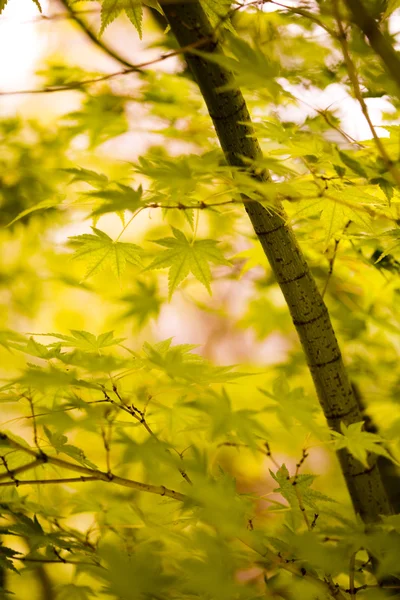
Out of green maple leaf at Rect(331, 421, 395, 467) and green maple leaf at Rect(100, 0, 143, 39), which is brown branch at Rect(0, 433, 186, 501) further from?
green maple leaf at Rect(100, 0, 143, 39)

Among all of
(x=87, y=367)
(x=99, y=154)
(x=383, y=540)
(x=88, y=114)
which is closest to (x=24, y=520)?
(x=87, y=367)

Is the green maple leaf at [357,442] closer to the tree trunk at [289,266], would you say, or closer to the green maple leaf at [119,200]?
the tree trunk at [289,266]

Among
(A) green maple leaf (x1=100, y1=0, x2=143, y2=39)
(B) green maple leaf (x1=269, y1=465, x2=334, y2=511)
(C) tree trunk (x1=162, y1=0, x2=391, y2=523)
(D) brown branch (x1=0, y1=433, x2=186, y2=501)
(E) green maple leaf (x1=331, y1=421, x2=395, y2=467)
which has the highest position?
(A) green maple leaf (x1=100, y1=0, x2=143, y2=39)

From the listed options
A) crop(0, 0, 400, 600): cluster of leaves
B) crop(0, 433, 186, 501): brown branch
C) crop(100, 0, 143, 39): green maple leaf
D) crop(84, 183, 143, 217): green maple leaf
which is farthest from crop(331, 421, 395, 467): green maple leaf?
crop(100, 0, 143, 39): green maple leaf

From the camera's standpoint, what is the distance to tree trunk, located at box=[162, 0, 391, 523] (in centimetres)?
79

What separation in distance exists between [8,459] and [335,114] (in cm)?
116

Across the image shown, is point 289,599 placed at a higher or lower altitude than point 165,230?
lower

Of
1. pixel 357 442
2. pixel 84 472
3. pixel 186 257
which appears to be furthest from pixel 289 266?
pixel 84 472

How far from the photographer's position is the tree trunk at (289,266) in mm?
789

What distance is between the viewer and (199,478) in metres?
0.63

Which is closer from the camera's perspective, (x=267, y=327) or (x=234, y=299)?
(x=267, y=327)

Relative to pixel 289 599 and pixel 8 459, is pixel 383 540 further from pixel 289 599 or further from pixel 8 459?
pixel 8 459

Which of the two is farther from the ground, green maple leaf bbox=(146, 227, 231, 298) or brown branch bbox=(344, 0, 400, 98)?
brown branch bbox=(344, 0, 400, 98)

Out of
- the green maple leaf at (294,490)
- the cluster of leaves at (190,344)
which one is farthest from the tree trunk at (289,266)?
the green maple leaf at (294,490)
